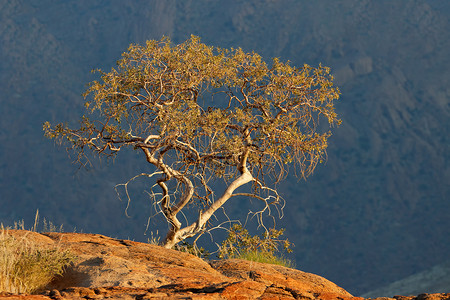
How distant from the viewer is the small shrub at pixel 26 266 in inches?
220

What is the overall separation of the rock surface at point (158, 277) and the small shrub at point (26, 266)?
0.48ft

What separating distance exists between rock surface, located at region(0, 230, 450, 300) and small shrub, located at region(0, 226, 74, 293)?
147 mm

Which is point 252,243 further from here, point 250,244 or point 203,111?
point 203,111

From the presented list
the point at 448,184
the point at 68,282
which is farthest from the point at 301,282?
→ the point at 448,184

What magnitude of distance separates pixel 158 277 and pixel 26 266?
122 cm

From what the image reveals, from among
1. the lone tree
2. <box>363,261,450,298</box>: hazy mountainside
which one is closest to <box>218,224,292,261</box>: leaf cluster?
the lone tree

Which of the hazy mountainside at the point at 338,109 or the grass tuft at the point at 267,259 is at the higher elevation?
the hazy mountainside at the point at 338,109

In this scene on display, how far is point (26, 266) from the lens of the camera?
19.0 feet

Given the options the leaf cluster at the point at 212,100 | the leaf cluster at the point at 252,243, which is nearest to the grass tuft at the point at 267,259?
the leaf cluster at the point at 252,243

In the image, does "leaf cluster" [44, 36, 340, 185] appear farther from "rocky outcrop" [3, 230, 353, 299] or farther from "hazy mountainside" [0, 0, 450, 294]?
"hazy mountainside" [0, 0, 450, 294]

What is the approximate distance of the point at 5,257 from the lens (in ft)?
18.2

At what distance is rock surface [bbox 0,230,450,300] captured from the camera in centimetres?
514

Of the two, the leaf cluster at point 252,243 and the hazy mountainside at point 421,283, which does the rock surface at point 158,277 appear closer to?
the leaf cluster at point 252,243

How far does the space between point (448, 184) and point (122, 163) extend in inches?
854
